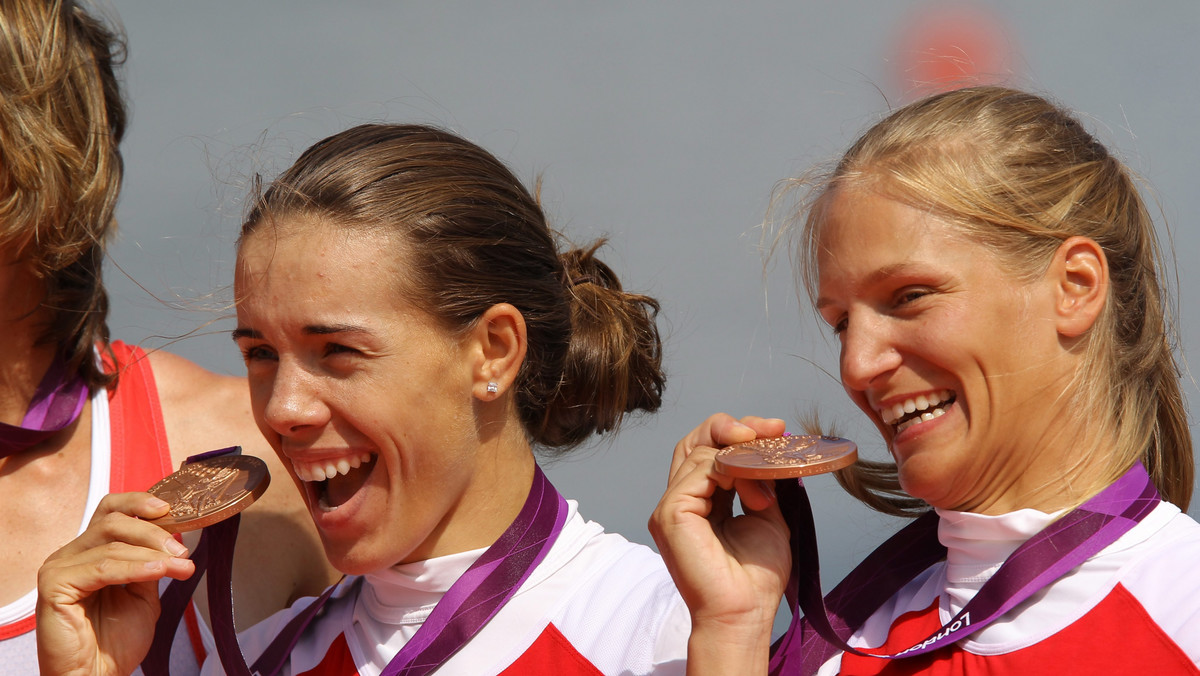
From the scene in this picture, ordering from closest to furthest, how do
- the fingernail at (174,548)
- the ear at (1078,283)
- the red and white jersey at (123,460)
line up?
the ear at (1078,283)
the fingernail at (174,548)
the red and white jersey at (123,460)

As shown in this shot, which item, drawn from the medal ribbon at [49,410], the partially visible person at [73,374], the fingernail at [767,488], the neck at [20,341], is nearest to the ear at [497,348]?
the fingernail at [767,488]

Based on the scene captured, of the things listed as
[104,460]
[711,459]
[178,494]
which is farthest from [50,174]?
[711,459]

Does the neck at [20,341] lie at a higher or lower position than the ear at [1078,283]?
lower

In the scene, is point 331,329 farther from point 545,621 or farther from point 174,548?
point 545,621

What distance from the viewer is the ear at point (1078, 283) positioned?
2664mm

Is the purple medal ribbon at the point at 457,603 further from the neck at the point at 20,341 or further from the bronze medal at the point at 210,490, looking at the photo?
the neck at the point at 20,341

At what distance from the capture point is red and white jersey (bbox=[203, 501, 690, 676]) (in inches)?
118

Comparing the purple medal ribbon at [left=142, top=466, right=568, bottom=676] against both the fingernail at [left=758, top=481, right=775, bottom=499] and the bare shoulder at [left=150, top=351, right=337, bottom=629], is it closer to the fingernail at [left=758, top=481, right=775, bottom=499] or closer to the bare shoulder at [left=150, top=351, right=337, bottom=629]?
the bare shoulder at [left=150, top=351, right=337, bottom=629]

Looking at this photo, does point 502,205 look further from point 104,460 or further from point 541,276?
point 104,460

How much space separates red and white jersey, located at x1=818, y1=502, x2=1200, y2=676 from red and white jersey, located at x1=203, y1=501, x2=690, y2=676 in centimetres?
49

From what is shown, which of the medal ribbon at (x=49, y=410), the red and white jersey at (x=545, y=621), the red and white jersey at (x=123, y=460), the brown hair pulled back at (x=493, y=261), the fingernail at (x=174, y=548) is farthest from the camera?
the medal ribbon at (x=49, y=410)

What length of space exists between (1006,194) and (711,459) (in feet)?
2.87

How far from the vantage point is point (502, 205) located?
129 inches

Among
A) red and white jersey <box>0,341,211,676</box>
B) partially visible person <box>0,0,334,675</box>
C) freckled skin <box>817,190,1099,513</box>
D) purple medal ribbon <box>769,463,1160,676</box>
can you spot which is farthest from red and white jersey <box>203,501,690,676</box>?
freckled skin <box>817,190,1099,513</box>
